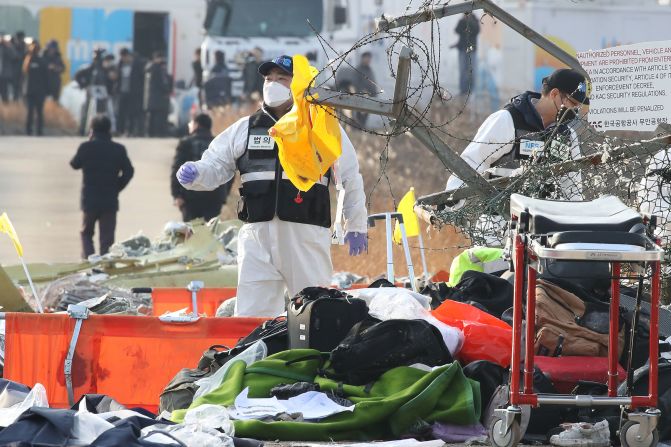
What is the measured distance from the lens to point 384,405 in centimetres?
630

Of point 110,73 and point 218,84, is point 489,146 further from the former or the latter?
point 110,73

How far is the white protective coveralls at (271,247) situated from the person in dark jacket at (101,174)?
8.03m

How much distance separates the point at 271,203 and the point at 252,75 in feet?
50.9

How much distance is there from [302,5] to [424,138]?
1742cm

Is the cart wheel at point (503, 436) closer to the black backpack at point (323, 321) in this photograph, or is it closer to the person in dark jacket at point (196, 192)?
the black backpack at point (323, 321)

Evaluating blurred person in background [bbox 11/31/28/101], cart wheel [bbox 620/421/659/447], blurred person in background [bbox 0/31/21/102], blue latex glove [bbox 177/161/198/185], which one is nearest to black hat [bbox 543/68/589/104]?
blue latex glove [bbox 177/161/198/185]

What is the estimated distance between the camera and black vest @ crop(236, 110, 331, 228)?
345 inches

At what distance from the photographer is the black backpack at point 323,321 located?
7004 mm

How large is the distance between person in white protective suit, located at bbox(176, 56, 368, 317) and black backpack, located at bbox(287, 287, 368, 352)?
1721 millimetres

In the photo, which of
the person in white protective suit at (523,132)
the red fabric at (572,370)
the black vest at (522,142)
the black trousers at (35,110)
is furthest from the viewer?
the black trousers at (35,110)

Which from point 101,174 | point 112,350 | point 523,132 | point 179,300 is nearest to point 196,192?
point 101,174

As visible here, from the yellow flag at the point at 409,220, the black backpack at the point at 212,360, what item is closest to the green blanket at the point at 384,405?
the black backpack at the point at 212,360

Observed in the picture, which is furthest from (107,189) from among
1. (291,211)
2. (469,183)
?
(469,183)

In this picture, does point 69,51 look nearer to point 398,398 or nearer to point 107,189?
point 107,189
